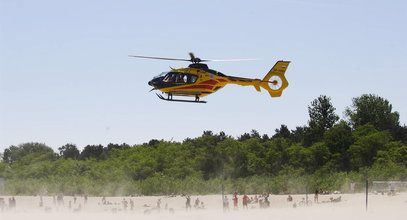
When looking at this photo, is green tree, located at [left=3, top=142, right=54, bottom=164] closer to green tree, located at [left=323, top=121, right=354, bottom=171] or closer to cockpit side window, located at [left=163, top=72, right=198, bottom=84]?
green tree, located at [left=323, top=121, right=354, bottom=171]

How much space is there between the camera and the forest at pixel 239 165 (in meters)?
55.7

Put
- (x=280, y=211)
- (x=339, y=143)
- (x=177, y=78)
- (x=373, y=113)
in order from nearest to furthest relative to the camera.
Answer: (x=177, y=78) < (x=280, y=211) < (x=339, y=143) < (x=373, y=113)

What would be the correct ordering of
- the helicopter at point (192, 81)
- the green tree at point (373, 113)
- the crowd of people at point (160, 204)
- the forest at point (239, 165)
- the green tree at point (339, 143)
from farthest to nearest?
the green tree at point (373, 113) → the green tree at point (339, 143) → the forest at point (239, 165) → the crowd of people at point (160, 204) → the helicopter at point (192, 81)

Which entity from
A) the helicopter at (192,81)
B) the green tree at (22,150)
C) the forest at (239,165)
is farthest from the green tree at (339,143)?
the green tree at (22,150)

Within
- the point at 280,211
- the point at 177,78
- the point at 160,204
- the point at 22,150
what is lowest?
the point at 160,204

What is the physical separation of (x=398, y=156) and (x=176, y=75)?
3188 centimetres

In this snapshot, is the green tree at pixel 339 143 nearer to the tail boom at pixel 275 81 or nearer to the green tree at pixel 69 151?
the tail boom at pixel 275 81

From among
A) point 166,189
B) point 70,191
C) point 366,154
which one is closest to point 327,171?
point 366,154

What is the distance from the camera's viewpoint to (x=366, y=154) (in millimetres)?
62844

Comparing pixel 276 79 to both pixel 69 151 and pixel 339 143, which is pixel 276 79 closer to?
pixel 339 143

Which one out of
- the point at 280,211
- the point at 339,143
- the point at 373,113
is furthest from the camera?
the point at 373,113

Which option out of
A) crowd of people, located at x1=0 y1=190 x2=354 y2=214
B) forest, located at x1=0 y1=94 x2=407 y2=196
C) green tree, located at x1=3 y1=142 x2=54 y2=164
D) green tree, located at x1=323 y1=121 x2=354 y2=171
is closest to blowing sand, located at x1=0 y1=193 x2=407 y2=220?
crowd of people, located at x1=0 y1=190 x2=354 y2=214

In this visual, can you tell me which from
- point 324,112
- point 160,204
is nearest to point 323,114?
point 324,112

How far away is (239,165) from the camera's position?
67.3 metres
